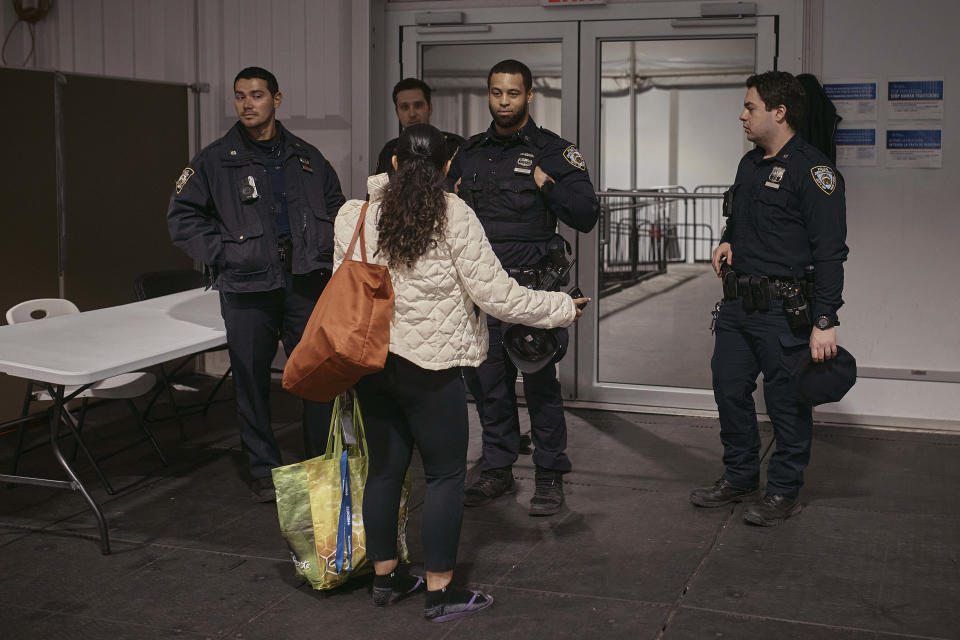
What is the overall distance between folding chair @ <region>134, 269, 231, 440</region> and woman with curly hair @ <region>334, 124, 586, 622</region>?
2728mm

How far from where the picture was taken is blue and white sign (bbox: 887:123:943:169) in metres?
6.09

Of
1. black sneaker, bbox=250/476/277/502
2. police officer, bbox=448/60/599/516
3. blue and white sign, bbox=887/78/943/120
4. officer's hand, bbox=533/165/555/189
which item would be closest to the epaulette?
police officer, bbox=448/60/599/516

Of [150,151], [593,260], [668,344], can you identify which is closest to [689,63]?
[593,260]

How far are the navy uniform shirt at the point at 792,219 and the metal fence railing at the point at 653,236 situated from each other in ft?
11.6

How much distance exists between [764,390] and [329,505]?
6.55 ft

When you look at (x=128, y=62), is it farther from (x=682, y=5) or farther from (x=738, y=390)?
(x=738, y=390)

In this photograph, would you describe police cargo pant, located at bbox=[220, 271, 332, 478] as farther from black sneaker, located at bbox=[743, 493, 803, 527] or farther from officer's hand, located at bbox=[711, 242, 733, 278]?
black sneaker, located at bbox=[743, 493, 803, 527]

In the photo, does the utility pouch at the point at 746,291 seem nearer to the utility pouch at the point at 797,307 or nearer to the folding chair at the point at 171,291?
the utility pouch at the point at 797,307

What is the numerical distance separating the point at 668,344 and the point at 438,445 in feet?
17.3

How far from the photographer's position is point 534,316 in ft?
11.7

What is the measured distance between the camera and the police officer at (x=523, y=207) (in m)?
4.62

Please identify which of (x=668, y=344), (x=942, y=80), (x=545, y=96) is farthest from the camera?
(x=668, y=344)

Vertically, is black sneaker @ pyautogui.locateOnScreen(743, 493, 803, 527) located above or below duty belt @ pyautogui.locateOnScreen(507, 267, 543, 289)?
below

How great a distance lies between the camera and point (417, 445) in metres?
3.47
